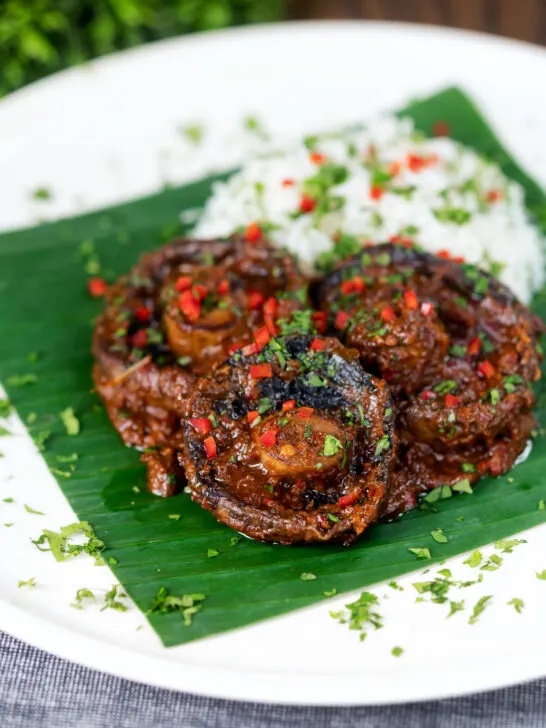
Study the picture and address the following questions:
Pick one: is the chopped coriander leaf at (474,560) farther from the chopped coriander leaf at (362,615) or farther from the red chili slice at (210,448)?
the red chili slice at (210,448)

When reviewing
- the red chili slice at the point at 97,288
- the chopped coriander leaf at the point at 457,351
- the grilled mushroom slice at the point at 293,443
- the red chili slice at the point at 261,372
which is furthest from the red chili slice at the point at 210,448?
the red chili slice at the point at 97,288

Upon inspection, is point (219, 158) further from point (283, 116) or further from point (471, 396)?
point (471, 396)

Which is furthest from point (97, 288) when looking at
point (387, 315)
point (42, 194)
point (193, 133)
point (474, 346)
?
point (474, 346)

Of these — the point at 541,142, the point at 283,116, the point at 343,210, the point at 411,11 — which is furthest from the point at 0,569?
the point at 411,11

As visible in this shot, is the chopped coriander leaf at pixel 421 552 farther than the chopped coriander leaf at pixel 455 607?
Yes

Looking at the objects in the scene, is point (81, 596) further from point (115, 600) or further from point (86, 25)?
point (86, 25)
